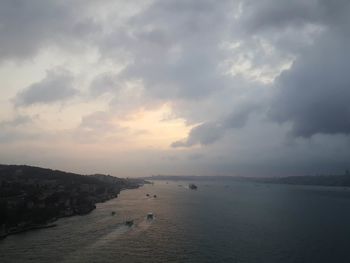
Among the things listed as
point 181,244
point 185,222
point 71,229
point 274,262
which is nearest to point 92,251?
point 181,244

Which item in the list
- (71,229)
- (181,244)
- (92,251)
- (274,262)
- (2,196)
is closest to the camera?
(274,262)

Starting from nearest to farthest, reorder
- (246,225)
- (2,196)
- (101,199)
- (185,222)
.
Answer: (246,225)
(185,222)
(2,196)
(101,199)

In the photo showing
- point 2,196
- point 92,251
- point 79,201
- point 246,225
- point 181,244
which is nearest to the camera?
point 92,251

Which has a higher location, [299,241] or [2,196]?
[2,196]

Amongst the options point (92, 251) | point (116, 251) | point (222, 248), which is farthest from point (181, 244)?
point (92, 251)

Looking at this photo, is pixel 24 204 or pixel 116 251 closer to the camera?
pixel 116 251

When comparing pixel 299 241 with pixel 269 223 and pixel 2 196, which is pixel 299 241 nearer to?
pixel 269 223

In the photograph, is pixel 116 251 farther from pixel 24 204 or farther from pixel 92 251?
pixel 24 204

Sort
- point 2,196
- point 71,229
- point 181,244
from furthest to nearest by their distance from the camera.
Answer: point 2,196 < point 71,229 < point 181,244

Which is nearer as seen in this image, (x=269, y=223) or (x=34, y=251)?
(x=34, y=251)
